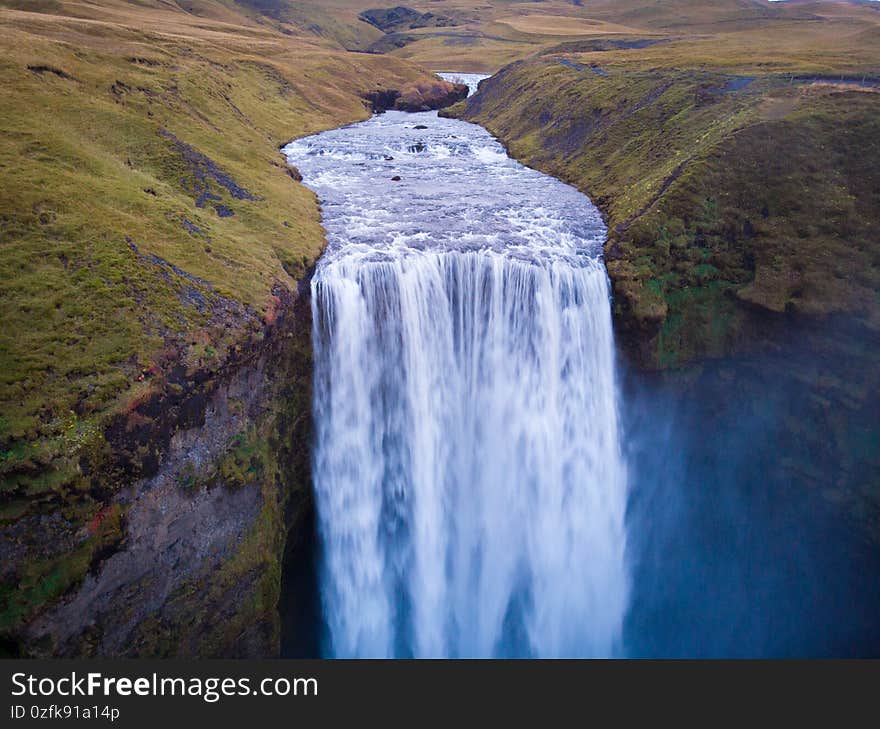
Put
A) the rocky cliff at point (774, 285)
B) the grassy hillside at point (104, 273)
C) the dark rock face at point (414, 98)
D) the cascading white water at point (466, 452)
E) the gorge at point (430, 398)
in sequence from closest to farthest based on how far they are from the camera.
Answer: the grassy hillside at point (104, 273)
the gorge at point (430, 398)
the cascading white water at point (466, 452)
the rocky cliff at point (774, 285)
the dark rock face at point (414, 98)

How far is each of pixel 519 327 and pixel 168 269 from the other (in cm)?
1197

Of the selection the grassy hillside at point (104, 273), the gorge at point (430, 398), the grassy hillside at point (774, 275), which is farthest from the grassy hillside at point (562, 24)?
the grassy hillside at point (104, 273)

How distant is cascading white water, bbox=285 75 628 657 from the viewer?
19.1 meters

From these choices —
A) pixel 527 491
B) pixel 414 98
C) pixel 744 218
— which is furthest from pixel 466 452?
pixel 414 98

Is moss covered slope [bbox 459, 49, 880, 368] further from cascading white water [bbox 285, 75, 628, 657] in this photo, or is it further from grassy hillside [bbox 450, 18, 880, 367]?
cascading white water [bbox 285, 75, 628, 657]


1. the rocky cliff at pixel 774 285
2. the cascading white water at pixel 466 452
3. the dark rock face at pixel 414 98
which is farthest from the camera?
the dark rock face at pixel 414 98

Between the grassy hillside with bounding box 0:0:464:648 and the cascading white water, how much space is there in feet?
12.5

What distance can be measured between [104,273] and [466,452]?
12895 millimetres

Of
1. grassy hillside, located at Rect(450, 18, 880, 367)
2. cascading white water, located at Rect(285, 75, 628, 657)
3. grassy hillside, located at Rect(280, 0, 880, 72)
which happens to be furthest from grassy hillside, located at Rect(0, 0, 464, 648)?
grassy hillside, located at Rect(280, 0, 880, 72)

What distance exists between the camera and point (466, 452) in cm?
2017

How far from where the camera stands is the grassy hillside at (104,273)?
11.4m

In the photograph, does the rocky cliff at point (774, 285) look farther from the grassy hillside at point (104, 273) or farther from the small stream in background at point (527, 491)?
the grassy hillside at point (104, 273)

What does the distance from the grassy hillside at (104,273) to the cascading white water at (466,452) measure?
3797 millimetres

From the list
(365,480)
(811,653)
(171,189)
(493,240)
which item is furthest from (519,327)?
(811,653)
